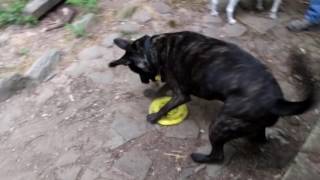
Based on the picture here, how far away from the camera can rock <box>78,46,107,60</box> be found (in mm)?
4359

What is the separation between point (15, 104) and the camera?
157 inches

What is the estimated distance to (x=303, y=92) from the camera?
2.68m

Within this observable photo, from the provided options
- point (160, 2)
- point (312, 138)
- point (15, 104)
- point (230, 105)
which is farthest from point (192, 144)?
point (160, 2)

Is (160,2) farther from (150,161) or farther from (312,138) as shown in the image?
(312,138)

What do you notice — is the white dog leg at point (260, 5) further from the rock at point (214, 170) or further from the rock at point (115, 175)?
the rock at point (115, 175)

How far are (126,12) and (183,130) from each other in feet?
5.95

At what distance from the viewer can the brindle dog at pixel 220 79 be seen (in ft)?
9.28

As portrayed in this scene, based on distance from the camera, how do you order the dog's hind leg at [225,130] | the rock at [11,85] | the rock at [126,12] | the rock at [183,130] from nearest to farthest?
the dog's hind leg at [225,130] → the rock at [183,130] → the rock at [11,85] → the rock at [126,12]

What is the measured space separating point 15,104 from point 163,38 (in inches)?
57.3

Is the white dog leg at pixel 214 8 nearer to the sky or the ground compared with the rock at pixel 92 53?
nearer to the sky

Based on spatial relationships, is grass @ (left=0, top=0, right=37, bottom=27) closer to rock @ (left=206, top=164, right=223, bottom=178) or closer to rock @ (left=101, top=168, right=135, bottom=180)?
rock @ (left=101, top=168, right=135, bottom=180)

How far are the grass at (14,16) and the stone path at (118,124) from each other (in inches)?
12.0

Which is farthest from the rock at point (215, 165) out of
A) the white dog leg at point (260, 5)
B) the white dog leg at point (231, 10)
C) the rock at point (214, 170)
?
the white dog leg at point (260, 5)

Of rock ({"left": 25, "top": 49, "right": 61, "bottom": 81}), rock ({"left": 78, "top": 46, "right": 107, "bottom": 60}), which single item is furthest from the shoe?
rock ({"left": 25, "top": 49, "right": 61, "bottom": 81})
